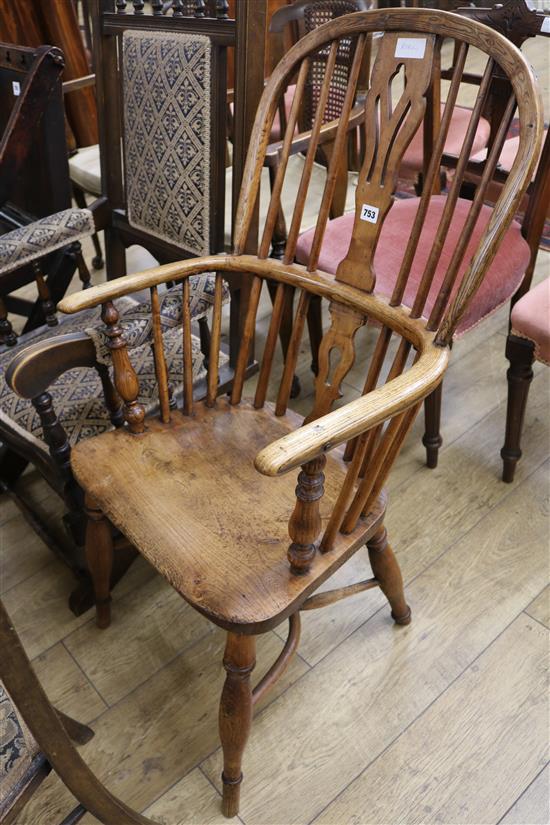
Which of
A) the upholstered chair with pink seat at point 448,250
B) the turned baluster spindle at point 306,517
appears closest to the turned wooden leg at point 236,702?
the turned baluster spindle at point 306,517

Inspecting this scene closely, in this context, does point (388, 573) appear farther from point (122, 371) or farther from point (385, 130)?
point (385, 130)

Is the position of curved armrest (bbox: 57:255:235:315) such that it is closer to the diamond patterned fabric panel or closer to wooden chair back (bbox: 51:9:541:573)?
wooden chair back (bbox: 51:9:541:573)

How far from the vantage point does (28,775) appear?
76 cm

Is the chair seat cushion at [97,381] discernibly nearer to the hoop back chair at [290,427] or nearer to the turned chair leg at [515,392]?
the hoop back chair at [290,427]

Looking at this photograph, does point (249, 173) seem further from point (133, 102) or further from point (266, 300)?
point (266, 300)

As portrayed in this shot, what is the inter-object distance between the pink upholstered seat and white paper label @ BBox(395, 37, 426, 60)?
0.52 m

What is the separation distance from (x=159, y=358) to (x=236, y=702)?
0.61 metres

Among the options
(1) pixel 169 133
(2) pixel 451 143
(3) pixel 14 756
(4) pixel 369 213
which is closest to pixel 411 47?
(4) pixel 369 213

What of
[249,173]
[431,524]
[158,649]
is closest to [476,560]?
[431,524]

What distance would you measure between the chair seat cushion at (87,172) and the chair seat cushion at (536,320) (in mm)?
1427

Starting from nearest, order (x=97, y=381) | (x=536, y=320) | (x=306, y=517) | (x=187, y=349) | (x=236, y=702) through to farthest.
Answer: (x=306, y=517)
(x=236, y=702)
(x=187, y=349)
(x=97, y=381)
(x=536, y=320)

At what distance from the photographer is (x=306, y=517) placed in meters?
0.85

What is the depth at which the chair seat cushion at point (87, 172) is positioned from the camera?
2.16m

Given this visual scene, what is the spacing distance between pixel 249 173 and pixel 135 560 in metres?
0.95
